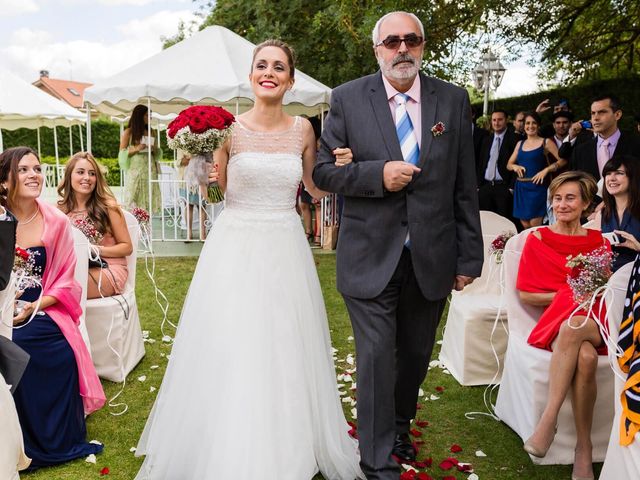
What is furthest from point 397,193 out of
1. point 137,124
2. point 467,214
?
point 137,124

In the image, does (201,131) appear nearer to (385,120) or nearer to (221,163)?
(221,163)

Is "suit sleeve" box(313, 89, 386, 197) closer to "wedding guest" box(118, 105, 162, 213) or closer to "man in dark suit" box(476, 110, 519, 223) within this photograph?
"man in dark suit" box(476, 110, 519, 223)

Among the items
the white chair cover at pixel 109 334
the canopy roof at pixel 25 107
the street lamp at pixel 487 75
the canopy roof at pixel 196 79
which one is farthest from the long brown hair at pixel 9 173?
the canopy roof at pixel 25 107

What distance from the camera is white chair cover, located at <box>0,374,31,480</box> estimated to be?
9.78 feet

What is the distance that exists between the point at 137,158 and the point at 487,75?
25.8 feet

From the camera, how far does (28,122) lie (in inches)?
647

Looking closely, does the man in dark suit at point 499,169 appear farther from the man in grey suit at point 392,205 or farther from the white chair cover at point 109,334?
the man in grey suit at point 392,205

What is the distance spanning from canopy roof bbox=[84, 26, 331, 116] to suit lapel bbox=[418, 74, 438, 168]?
269 inches

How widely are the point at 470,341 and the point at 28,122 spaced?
14657 millimetres

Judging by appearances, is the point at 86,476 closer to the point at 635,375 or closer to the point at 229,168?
the point at 229,168

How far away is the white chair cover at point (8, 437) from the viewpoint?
298cm

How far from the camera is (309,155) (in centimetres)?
377

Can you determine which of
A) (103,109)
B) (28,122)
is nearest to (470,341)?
(103,109)

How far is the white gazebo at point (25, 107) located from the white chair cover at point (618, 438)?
14.6 meters
